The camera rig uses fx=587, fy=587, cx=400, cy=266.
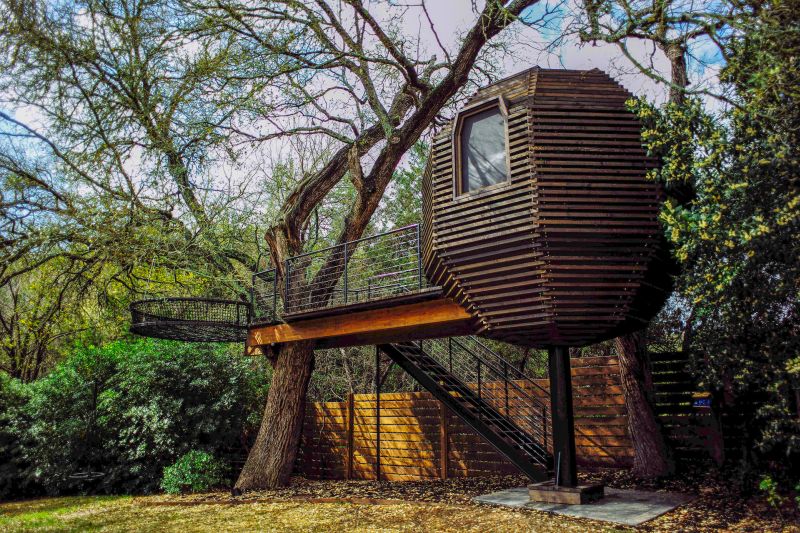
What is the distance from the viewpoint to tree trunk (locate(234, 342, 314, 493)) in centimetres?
1067

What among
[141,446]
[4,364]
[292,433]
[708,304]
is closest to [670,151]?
[708,304]

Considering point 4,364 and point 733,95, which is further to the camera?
point 4,364

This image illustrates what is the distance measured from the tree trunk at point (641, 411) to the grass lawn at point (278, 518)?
2.92 m

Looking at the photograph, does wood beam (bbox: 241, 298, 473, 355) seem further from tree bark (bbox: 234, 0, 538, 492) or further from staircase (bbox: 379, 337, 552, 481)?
staircase (bbox: 379, 337, 552, 481)

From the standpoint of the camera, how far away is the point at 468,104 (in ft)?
24.0

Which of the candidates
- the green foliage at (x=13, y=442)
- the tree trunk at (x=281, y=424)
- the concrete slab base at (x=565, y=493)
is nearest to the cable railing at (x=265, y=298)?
the tree trunk at (x=281, y=424)

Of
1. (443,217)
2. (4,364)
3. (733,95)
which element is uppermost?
(733,95)

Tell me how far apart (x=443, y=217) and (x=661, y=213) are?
2.41 m

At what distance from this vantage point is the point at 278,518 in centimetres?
766

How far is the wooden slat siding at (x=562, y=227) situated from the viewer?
20.9ft

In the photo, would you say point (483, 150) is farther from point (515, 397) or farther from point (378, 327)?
point (515, 397)

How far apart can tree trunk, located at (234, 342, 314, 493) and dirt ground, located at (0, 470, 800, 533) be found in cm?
42

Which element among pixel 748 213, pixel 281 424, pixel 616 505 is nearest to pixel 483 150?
pixel 748 213

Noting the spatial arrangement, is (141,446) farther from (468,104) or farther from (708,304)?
(708,304)
